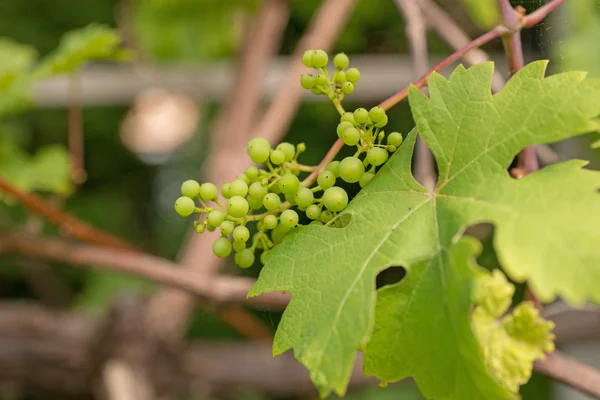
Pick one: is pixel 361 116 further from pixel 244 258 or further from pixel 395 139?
pixel 244 258

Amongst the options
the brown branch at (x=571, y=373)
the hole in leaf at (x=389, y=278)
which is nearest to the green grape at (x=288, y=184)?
the hole in leaf at (x=389, y=278)

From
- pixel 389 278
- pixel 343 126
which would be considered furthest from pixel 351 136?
pixel 389 278

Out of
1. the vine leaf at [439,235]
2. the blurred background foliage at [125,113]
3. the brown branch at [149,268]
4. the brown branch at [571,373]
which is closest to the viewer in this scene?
the vine leaf at [439,235]

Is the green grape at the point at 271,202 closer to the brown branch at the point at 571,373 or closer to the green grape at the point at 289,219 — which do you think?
the green grape at the point at 289,219

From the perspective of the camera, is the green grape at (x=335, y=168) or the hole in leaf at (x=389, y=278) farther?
the hole in leaf at (x=389, y=278)

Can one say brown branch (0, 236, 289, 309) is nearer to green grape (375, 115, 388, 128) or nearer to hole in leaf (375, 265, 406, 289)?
hole in leaf (375, 265, 406, 289)

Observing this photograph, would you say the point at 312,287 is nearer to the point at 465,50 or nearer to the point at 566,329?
the point at 465,50

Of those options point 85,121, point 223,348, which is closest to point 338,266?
point 223,348
